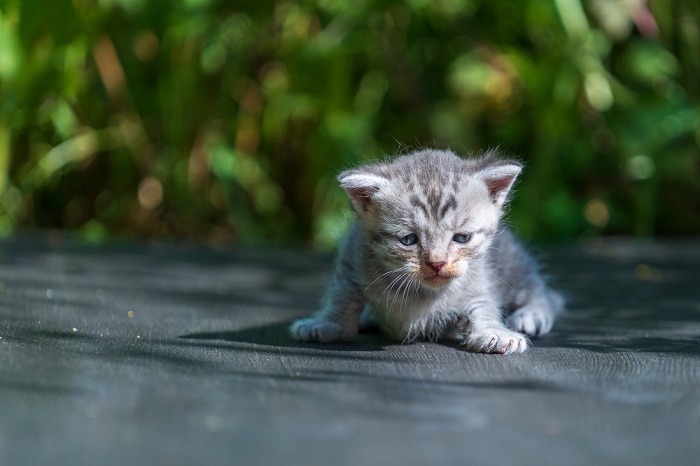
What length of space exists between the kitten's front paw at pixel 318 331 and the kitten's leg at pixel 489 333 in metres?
0.31

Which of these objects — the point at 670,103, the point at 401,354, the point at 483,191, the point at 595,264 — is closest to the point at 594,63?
the point at 670,103

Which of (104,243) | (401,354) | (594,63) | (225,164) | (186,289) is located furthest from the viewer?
(225,164)

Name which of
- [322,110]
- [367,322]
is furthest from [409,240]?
[322,110]

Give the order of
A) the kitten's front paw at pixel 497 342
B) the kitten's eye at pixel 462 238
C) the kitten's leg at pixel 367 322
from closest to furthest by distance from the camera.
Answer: the kitten's front paw at pixel 497 342, the kitten's eye at pixel 462 238, the kitten's leg at pixel 367 322

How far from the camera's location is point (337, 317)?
200cm

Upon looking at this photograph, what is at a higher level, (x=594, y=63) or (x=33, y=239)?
(x=594, y=63)

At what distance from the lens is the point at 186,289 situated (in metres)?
2.74

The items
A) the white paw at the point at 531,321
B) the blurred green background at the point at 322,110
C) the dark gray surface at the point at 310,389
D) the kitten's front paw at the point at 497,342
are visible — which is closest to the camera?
the dark gray surface at the point at 310,389

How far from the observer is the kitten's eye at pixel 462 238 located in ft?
6.17

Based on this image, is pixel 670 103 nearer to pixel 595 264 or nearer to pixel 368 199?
pixel 595 264

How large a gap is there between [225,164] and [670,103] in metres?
2.45

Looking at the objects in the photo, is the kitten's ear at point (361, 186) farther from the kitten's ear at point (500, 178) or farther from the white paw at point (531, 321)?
the white paw at point (531, 321)

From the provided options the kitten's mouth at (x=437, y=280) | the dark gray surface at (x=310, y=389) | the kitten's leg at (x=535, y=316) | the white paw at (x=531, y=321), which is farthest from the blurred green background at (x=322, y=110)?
the kitten's mouth at (x=437, y=280)

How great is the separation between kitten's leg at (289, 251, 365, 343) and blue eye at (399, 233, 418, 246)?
0.22m
